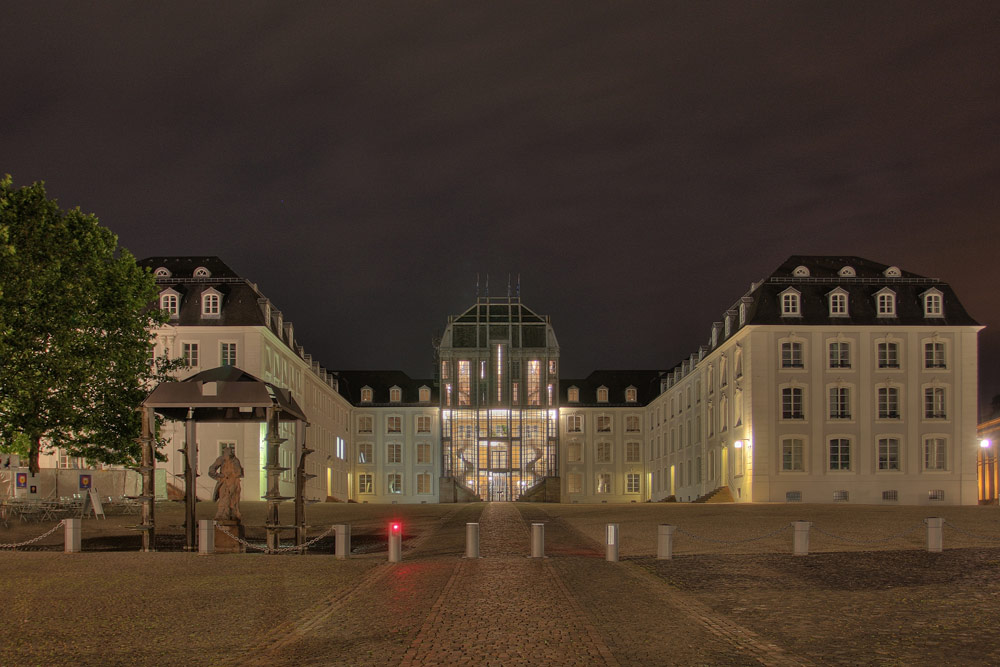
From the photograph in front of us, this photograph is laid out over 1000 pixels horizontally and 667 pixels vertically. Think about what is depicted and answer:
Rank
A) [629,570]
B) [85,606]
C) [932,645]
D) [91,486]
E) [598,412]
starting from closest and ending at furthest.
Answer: [932,645], [85,606], [629,570], [91,486], [598,412]

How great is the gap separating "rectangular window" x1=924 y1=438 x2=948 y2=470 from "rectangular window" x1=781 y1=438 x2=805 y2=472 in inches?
263

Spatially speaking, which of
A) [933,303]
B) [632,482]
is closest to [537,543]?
[933,303]

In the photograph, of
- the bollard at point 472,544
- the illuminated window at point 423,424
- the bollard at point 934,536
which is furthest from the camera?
the illuminated window at point 423,424

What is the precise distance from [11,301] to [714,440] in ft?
137

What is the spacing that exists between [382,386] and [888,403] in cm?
5115

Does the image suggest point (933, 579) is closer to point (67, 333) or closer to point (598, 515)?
point (598, 515)

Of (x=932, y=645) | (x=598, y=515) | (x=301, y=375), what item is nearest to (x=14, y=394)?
(x=598, y=515)

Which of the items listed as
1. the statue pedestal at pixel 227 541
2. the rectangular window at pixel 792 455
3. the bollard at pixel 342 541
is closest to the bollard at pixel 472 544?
the bollard at pixel 342 541

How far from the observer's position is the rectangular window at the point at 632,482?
9274 cm

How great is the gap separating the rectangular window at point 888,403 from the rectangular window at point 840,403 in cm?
167

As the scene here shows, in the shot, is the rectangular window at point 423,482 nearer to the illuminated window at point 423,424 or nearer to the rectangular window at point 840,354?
the illuminated window at point 423,424

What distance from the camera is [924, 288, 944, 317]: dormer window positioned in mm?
56594

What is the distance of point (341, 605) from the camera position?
14.2m

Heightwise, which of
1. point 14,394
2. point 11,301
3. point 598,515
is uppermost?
point 11,301
